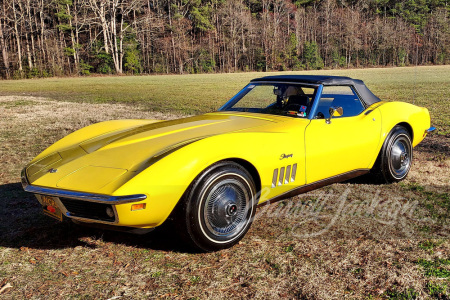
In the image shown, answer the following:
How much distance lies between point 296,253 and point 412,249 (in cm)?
91

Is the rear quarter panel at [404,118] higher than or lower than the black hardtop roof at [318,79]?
lower

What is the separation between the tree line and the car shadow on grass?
4767 cm

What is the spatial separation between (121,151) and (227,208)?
0.99 metres

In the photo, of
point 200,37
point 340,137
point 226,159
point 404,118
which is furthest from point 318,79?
point 200,37

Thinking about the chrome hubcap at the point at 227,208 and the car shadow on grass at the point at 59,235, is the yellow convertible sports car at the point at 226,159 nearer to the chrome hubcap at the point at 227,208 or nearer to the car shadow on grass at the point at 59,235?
the chrome hubcap at the point at 227,208

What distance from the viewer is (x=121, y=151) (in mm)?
3248

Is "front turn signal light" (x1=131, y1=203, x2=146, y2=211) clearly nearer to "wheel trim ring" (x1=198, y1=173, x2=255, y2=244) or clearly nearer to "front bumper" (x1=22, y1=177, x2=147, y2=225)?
"front bumper" (x1=22, y1=177, x2=147, y2=225)

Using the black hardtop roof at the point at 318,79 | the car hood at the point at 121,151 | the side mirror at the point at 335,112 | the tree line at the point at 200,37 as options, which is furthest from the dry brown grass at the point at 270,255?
the tree line at the point at 200,37

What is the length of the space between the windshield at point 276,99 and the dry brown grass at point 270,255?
1.01 metres

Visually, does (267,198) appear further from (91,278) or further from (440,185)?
(440,185)

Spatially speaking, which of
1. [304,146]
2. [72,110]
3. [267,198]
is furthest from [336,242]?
[72,110]

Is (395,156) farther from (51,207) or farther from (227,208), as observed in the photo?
(51,207)

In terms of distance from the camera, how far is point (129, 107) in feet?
46.8

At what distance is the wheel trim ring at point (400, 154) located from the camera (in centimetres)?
463
